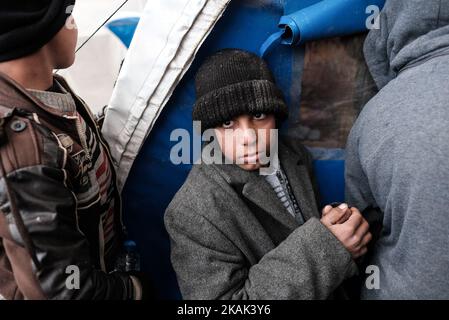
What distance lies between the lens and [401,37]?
3.59 feet

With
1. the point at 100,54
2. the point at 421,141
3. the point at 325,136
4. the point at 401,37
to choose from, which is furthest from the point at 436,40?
the point at 100,54

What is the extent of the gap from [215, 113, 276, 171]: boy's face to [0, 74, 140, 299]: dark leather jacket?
0.38m

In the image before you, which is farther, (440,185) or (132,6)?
(132,6)

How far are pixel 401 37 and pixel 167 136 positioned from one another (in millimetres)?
731

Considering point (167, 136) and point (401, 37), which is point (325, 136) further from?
point (167, 136)

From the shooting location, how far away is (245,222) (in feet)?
3.73

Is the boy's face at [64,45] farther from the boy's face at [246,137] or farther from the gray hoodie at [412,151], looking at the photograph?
the gray hoodie at [412,151]

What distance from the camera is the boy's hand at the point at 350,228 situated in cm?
110

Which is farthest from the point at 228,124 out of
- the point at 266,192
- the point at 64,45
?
the point at 64,45

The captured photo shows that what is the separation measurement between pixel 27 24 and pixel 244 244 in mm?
752

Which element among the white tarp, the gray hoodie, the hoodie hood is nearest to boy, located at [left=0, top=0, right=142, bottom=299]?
the white tarp

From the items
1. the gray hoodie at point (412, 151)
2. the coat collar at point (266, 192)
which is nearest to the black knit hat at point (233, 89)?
the coat collar at point (266, 192)

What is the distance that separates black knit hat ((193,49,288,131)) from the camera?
1.08 meters

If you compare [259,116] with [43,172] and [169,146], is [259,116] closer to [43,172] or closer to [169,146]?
[169,146]
